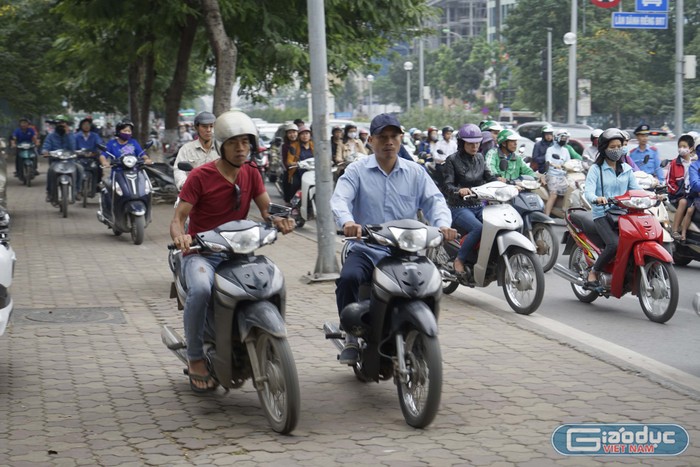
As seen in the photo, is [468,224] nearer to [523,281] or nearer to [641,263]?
[523,281]

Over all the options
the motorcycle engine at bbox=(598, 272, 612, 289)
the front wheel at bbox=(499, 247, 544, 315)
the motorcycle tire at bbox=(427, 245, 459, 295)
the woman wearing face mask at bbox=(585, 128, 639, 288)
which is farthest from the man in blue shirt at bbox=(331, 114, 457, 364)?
the motorcycle tire at bbox=(427, 245, 459, 295)

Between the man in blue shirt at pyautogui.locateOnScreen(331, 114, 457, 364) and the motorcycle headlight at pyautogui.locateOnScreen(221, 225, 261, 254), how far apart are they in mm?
682

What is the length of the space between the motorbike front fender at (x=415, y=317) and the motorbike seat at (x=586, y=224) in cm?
489

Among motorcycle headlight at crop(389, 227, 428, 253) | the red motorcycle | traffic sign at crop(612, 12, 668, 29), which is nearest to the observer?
motorcycle headlight at crop(389, 227, 428, 253)

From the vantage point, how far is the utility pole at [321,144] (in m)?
12.2

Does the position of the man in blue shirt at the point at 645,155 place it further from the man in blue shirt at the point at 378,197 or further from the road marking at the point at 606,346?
the man in blue shirt at the point at 378,197

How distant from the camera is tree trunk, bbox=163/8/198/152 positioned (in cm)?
2541

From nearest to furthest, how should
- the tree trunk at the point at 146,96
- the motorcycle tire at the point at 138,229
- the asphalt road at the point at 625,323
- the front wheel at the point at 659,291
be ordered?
1. the asphalt road at the point at 625,323
2. the front wheel at the point at 659,291
3. the motorcycle tire at the point at 138,229
4. the tree trunk at the point at 146,96

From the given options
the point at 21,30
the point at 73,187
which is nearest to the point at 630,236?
the point at 73,187

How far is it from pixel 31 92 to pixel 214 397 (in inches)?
1319

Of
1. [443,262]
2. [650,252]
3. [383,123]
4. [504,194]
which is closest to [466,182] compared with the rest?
[504,194]

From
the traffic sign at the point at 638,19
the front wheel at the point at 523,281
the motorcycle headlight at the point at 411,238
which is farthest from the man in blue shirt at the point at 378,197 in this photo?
the traffic sign at the point at 638,19

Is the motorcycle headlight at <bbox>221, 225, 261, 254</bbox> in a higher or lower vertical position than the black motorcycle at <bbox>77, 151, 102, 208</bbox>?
higher

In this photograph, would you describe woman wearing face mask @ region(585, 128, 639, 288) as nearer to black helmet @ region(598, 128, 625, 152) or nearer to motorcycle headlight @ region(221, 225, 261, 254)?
black helmet @ region(598, 128, 625, 152)
